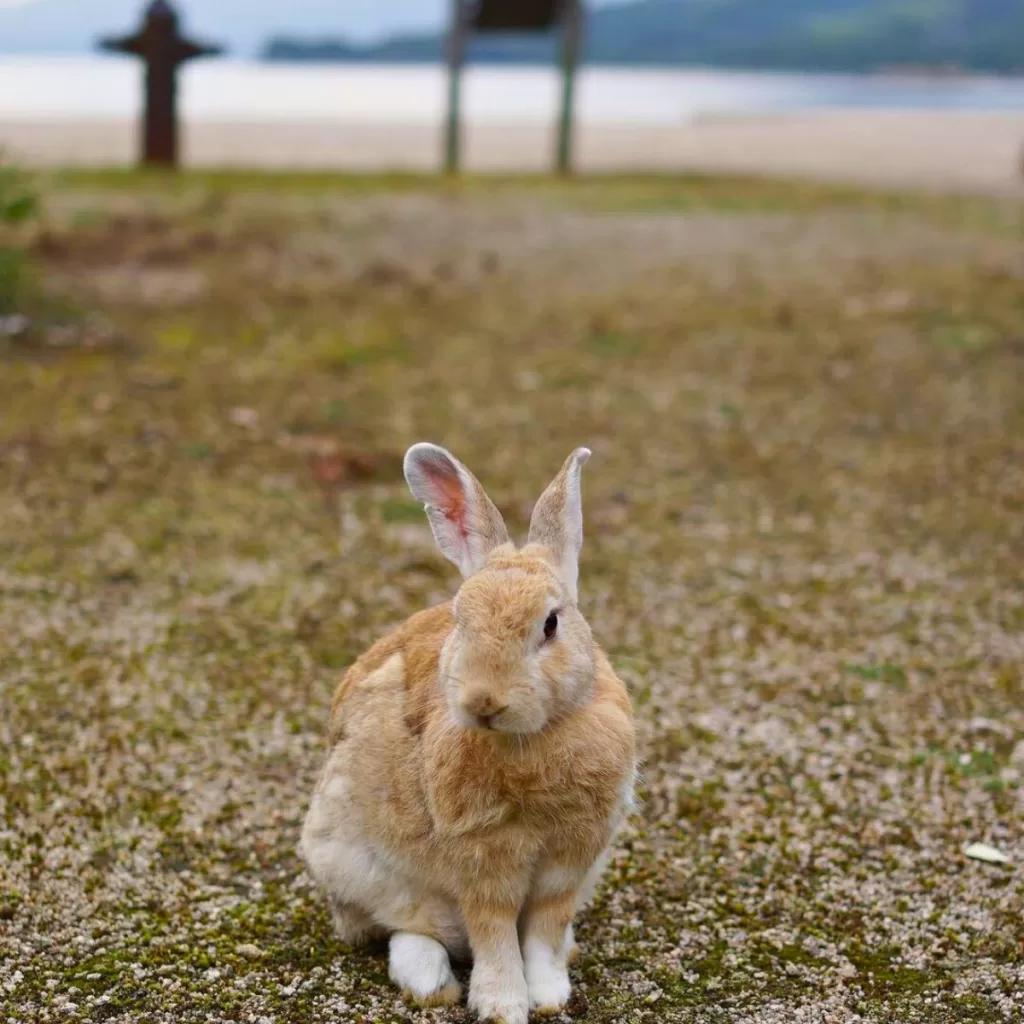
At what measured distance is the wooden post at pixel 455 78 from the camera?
827 inches

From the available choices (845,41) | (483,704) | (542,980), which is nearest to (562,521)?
(483,704)

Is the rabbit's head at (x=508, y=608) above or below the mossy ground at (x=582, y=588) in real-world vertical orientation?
above

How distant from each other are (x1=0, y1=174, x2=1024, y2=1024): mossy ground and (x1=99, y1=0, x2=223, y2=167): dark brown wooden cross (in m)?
5.29

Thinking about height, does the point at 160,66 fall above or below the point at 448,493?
above

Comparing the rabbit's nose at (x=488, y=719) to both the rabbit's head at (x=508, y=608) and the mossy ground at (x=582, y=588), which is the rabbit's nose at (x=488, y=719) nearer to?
the rabbit's head at (x=508, y=608)

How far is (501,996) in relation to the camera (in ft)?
12.2

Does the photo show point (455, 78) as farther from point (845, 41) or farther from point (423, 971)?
point (845, 41)

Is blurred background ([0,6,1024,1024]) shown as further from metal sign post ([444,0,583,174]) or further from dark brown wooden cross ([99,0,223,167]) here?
metal sign post ([444,0,583,174])

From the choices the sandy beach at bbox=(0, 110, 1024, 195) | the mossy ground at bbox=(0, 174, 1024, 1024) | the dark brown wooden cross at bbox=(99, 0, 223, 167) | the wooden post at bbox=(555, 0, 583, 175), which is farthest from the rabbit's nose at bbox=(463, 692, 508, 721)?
the wooden post at bbox=(555, 0, 583, 175)

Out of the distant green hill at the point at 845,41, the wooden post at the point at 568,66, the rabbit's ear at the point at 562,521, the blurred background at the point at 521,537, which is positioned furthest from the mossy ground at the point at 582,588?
the distant green hill at the point at 845,41

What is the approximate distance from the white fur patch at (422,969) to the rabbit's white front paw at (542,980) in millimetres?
250

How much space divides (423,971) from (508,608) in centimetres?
119

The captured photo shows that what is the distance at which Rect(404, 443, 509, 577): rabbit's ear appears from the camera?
152 inches

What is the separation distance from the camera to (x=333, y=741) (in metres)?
4.21
